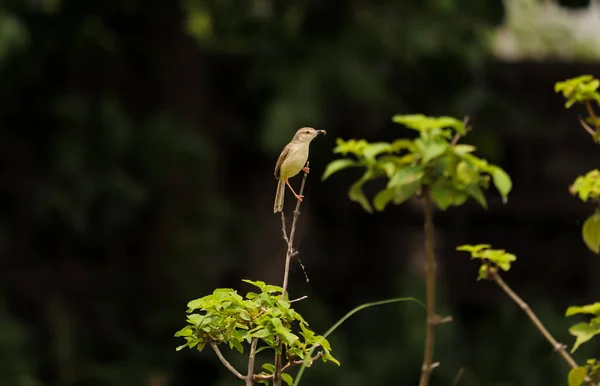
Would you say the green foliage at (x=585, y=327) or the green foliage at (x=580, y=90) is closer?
the green foliage at (x=585, y=327)

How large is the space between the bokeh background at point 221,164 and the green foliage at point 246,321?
7.59ft

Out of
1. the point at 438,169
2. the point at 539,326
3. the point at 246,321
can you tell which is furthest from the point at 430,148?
the point at 246,321

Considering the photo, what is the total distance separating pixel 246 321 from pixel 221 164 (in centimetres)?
342

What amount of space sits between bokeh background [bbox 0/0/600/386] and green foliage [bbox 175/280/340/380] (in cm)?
231

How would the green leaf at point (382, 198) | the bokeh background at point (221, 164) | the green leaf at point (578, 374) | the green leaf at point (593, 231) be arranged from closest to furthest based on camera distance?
the green leaf at point (578, 374) → the green leaf at point (593, 231) → the green leaf at point (382, 198) → the bokeh background at point (221, 164)

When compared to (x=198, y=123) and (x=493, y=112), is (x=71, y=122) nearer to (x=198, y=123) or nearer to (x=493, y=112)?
(x=198, y=123)

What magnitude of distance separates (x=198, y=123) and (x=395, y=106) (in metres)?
0.98

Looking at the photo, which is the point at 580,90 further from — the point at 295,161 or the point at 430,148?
the point at 295,161

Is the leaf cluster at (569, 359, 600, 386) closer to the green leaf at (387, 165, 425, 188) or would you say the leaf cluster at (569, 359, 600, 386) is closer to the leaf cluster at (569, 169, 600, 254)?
the leaf cluster at (569, 169, 600, 254)

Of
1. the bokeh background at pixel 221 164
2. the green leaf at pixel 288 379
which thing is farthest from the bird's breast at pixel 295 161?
the bokeh background at pixel 221 164

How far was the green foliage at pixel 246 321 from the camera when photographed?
1.10m

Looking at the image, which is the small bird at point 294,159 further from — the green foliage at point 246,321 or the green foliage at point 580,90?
the green foliage at point 580,90

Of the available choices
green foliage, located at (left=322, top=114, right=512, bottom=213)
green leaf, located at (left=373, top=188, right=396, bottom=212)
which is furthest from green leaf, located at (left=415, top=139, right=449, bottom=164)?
green leaf, located at (left=373, top=188, right=396, bottom=212)

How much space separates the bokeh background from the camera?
3789mm
